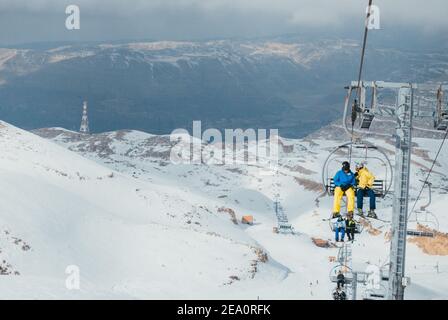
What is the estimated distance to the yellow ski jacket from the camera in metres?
22.5

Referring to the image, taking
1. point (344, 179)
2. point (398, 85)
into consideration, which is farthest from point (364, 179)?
A: point (398, 85)

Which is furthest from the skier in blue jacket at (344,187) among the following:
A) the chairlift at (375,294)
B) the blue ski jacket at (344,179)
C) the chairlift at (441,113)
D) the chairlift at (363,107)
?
the chairlift at (441,113)

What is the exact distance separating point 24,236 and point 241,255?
16.7m

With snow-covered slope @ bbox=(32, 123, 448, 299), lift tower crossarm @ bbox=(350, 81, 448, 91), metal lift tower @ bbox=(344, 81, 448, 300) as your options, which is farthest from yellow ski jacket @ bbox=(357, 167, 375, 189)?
snow-covered slope @ bbox=(32, 123, 448, 299)

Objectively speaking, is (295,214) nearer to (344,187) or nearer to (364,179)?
(364,179)

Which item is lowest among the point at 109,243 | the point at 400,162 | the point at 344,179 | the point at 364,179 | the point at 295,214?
the point at 295,214

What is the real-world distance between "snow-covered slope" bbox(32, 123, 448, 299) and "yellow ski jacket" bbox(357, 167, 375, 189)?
744cm

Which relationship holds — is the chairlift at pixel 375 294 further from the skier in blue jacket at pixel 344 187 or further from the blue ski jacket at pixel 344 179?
the blue ski jacket at pixel 344 179

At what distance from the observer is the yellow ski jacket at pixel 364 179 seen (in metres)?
22.5

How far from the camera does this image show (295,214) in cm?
9869

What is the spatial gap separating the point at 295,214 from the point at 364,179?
76.9 meters
